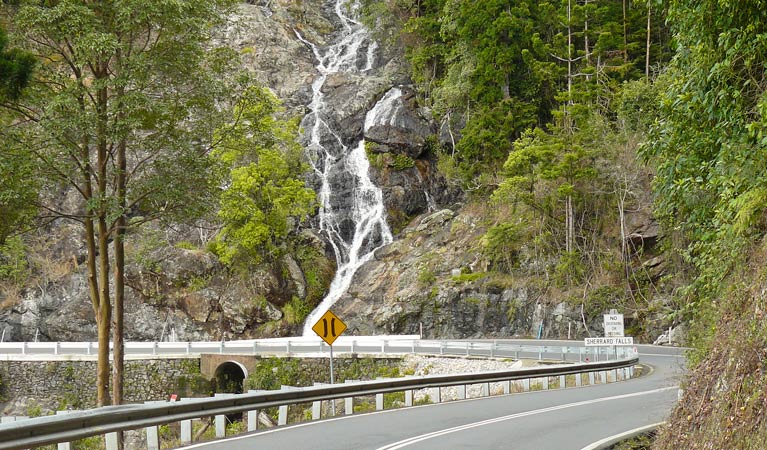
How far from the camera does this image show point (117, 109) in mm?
18969

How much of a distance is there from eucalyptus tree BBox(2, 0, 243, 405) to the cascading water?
26.8 meters

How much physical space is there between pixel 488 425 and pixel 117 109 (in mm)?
11080

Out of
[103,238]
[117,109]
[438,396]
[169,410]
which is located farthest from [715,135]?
[103,238]

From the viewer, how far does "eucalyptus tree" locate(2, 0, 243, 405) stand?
18781 millimetres

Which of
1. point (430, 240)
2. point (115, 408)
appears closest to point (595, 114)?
point (430, 240)

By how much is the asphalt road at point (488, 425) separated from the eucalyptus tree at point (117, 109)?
776 cm

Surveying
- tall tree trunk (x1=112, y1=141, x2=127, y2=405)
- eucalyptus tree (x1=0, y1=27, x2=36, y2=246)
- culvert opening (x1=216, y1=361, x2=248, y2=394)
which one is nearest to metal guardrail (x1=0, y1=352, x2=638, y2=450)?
tall tree trunk (x1=112, y1=141, x2=127, y2=405)

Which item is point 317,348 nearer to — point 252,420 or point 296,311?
point 296,311

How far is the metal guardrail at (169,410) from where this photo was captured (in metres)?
8.77

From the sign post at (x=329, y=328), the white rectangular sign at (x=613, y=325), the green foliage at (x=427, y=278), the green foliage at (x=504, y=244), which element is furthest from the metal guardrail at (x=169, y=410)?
the green foliage at (x=427, y=278)

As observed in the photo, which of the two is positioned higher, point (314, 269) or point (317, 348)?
point (314, 269)

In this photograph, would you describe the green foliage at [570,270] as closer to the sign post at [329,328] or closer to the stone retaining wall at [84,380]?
the stone retaining wall at [84,380]

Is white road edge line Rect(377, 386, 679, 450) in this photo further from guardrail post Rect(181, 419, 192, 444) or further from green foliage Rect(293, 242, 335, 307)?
green foliage Rect(293, 242, 335, 307)

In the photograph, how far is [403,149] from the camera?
54.3 m
